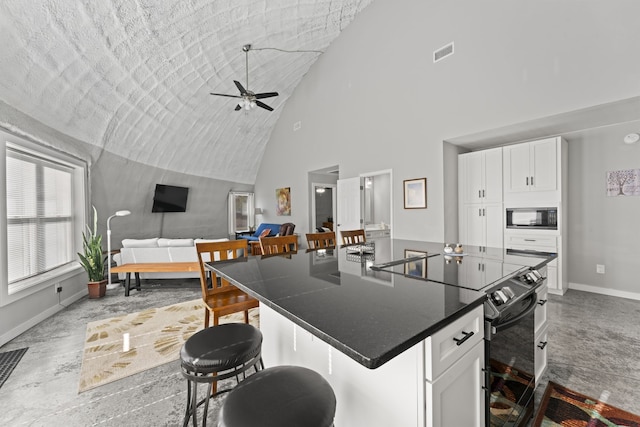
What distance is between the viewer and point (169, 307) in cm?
348

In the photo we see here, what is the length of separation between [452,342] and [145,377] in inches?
88.6

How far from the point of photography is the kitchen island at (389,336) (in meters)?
0.73

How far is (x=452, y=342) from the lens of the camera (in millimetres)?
878

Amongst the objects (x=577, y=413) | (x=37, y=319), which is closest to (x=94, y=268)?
(x=37, y=319)

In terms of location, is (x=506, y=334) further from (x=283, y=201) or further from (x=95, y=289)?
(x=283, y=201)

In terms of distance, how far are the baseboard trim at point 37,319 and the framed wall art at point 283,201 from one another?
192 inches

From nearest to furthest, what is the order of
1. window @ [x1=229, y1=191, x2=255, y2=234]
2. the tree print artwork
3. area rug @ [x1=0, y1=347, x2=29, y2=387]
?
area rug @ [x1=0, y1=347, x2=29, y2=387] < the tree print artwork < window @ [x1=229, y1=191, x2=255, y2=234]

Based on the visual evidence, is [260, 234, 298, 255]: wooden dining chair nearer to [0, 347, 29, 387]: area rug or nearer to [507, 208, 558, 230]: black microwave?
[0, 347, 29, 387]: area rug

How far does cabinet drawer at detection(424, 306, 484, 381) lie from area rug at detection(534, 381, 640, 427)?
1.11 meters

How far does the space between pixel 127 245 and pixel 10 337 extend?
1.98 metres

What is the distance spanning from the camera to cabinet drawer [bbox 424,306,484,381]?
80 centimetres

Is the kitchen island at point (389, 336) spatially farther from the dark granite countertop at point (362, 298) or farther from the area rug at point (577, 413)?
the area rug at point (577, 413)

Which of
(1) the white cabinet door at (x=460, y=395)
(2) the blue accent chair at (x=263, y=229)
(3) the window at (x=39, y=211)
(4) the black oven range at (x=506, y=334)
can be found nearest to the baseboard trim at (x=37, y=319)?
(3) the window at (x=39, y=211)

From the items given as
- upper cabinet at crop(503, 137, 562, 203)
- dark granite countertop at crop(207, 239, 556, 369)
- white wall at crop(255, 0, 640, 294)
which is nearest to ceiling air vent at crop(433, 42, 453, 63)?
white wall at crop(255, 0, 640, 294)
